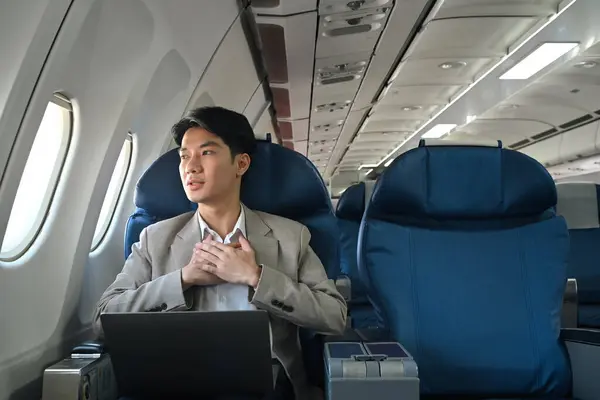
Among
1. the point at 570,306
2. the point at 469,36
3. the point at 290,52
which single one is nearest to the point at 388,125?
the point at 469,36

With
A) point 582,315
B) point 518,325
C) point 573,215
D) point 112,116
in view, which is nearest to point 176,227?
point 112,116

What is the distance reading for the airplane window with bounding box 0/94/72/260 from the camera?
8.64ft

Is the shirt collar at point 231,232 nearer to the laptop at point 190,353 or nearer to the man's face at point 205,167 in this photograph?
the man's face at point 205,167

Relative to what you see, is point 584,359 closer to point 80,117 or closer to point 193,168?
point 193,168

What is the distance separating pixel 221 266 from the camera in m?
2.02

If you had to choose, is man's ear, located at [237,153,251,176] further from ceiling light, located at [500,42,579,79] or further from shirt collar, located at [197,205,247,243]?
ceiling light, located at [500,42,579,79]

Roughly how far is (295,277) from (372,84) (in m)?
4.75

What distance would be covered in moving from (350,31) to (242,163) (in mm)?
2557

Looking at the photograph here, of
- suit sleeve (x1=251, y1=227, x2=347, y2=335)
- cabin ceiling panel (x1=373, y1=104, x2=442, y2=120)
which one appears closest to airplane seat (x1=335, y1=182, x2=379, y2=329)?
suit sleeve (x1=251, y1=227, x2=347, y2=335)

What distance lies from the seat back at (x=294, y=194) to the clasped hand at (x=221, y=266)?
46 centimetres

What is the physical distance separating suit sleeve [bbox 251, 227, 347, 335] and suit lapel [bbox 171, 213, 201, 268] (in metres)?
0.37

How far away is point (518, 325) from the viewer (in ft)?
7.98

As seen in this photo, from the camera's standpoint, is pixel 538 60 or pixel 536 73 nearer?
pixel 538 60

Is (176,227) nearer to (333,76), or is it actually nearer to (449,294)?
(449,294)
